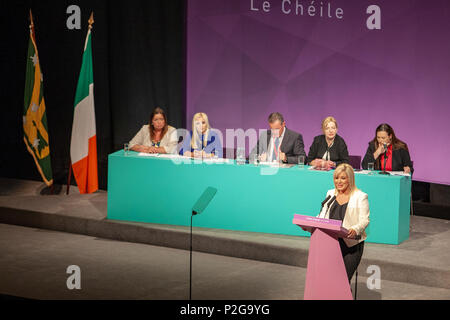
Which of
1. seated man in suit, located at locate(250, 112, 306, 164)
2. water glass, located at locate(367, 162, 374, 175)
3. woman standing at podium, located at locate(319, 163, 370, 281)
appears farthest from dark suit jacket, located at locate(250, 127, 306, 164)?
woman standing at podium, located at locate(319, 163, 370, 281)

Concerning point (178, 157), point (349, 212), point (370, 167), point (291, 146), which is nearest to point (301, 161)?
point (291, 146)

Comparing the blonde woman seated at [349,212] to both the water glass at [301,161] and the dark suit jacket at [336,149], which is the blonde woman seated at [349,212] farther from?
the dark suit jacket at [336,149]

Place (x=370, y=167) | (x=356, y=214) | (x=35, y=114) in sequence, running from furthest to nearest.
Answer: (x=35, y=114) < (x=370, y=167) < (x=356, y=214)

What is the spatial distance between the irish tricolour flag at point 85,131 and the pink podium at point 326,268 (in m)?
4.02

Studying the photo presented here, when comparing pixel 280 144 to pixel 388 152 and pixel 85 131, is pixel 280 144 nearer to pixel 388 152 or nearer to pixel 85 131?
pixel 388 152

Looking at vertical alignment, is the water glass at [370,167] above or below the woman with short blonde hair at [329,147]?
below

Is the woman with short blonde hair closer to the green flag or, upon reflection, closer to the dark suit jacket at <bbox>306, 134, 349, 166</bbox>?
the dark suit jacket at <bbox>306, 134, 349, 166</bbox>

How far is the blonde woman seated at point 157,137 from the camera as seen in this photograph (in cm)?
689

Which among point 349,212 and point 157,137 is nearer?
point 349,212

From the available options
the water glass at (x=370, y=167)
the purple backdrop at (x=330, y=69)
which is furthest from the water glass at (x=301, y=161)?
the purple backdrop at (x=330, y=69)

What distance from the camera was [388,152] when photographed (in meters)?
6.63

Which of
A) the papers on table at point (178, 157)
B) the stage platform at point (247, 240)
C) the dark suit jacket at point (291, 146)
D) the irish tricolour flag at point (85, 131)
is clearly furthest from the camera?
the irish tricolour flag at point (85, 131)

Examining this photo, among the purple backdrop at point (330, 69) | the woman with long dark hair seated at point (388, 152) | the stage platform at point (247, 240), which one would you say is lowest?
the stage platform at point (247, 240)

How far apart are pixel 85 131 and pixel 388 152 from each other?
3.33 meters
